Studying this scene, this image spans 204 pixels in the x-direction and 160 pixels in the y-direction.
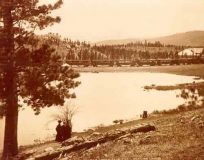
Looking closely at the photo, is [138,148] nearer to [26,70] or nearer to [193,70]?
[26,70]

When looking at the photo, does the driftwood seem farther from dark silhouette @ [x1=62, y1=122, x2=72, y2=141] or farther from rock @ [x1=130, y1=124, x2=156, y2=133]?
dark silhouette @ [x1=62, y1=122, x2=72, y2=141]

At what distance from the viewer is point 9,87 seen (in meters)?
20.4

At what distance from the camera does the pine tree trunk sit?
66.1 feet

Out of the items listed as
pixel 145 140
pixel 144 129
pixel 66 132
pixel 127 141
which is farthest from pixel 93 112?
pixel 145 140

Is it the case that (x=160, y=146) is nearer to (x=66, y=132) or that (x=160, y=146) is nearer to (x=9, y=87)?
(x=9, y=87)

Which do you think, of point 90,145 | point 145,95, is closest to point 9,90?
point 90,145

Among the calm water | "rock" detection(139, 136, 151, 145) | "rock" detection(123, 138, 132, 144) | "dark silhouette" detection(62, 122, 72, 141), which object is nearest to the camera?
"rock" detection(139, 136, 151, 145)

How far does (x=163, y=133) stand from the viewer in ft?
53.5

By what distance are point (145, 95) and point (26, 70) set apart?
36.4 m

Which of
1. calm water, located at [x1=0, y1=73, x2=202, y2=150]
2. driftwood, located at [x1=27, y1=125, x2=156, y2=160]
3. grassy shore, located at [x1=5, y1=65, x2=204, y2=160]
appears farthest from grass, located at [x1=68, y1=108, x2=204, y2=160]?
calm water, located at [x1=0, y1=73, x2=202, y2=150]

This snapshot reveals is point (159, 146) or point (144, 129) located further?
point (144, 129)

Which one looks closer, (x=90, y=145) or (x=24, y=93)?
(x=90, y=145)

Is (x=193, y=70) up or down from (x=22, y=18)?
down

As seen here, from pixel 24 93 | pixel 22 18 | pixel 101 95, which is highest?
pixel 22 18
